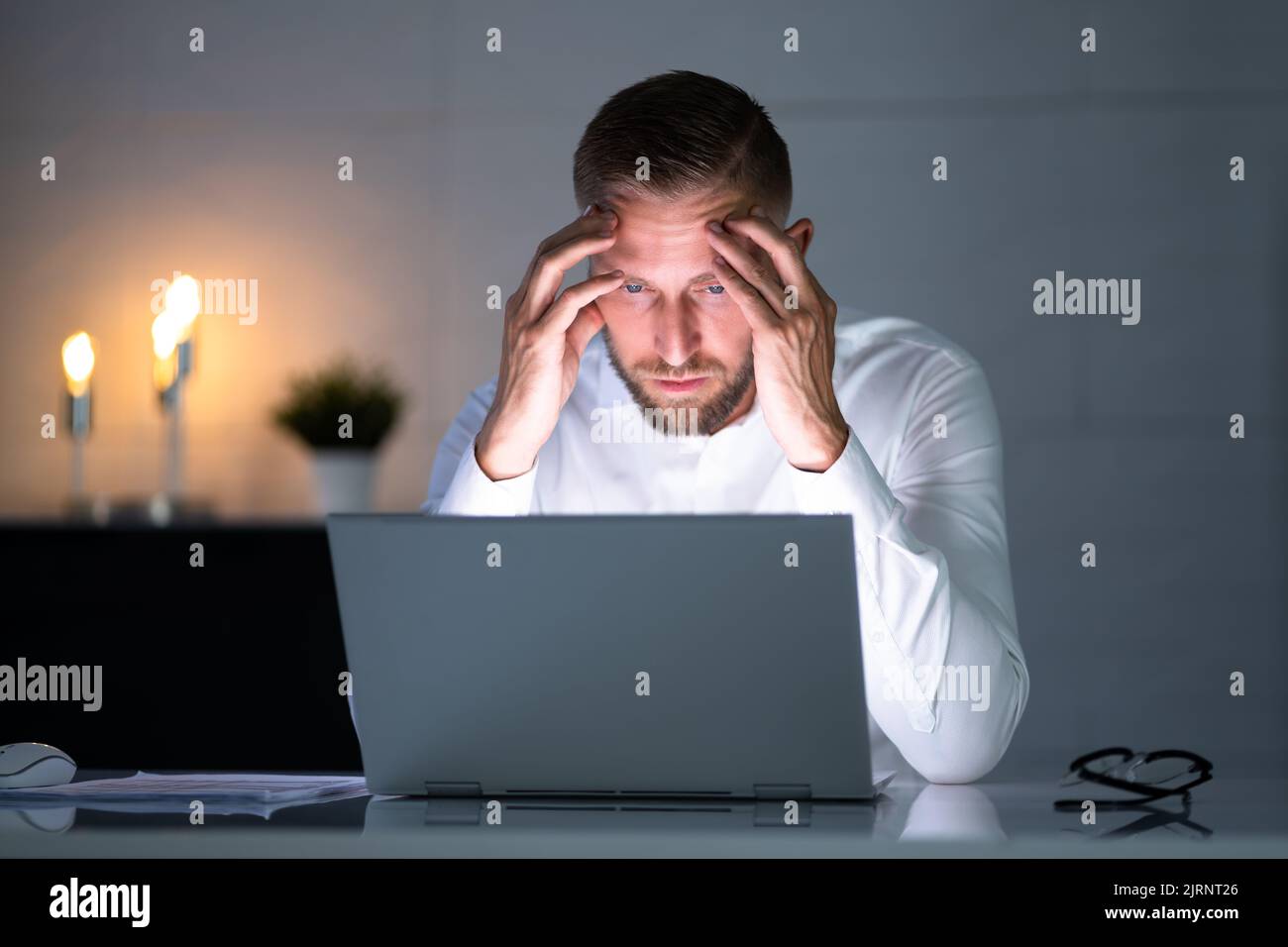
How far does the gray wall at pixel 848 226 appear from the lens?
3.23 m

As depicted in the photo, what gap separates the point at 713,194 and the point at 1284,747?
89.0 inches

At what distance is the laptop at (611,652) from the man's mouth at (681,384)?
918 mm

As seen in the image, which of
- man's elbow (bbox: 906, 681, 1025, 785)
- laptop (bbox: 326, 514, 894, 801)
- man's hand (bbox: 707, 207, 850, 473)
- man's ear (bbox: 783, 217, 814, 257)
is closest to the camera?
laptop (bbox: 326, 514, 894, 801)

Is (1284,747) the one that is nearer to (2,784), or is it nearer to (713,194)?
(713,194)

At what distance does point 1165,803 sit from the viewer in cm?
123

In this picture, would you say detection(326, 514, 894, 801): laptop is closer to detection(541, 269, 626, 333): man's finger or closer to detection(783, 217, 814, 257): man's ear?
detection(541, 269, 626, 333): man's finger

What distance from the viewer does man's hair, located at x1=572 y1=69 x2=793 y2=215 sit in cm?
193

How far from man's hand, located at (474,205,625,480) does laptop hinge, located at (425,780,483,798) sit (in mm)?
708

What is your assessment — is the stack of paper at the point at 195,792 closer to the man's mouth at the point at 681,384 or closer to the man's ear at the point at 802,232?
the man's mouth at the point at 681,384

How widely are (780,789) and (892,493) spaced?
673 mm

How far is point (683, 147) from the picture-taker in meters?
1.94

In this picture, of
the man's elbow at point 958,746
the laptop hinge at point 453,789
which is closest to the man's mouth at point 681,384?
the man's elbow at point 958,746

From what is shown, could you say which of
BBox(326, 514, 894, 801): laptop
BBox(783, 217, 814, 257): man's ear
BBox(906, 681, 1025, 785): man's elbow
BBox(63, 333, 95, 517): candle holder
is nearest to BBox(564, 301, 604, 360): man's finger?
BBox(783, 217, 814, 257): man's ear

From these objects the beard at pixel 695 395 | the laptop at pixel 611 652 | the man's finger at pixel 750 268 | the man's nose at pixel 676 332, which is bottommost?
the laptop at pixel 611 652
